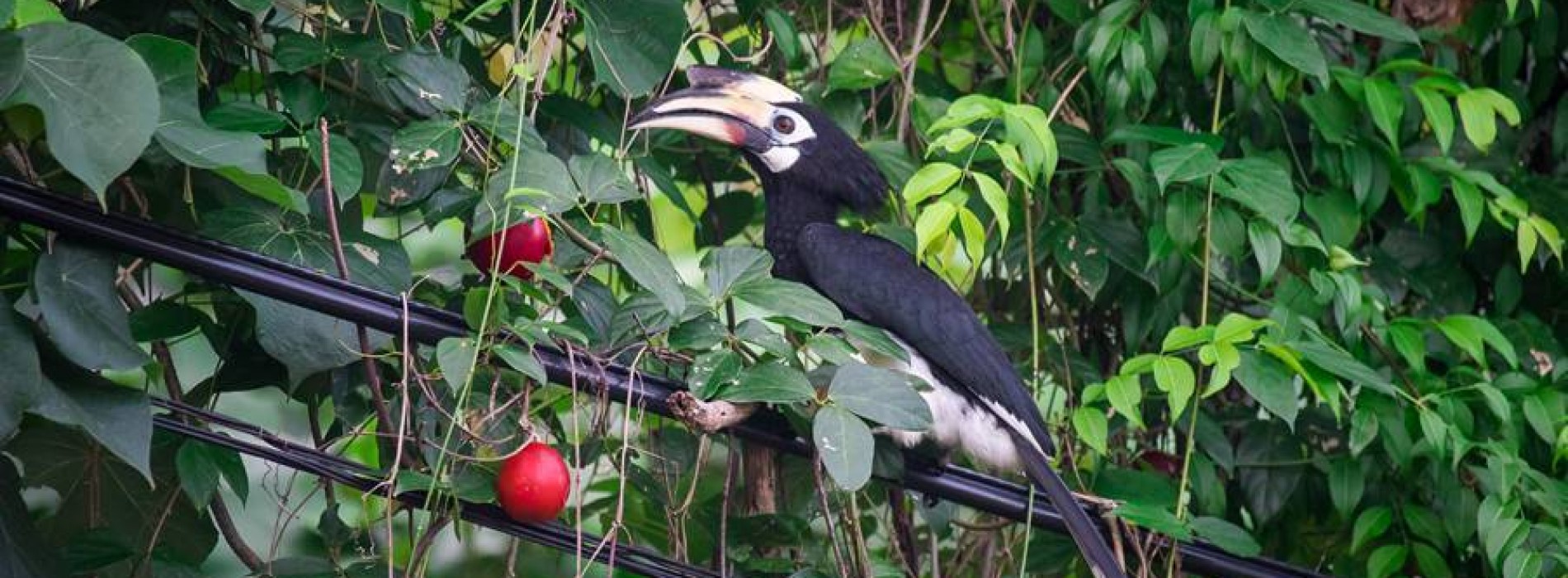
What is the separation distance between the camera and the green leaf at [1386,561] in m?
2.47

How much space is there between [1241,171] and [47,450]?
1.39 meters

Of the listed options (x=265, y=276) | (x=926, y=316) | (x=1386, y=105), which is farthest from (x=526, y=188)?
(x=1386, y=105)

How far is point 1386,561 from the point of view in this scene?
2467 millimetres

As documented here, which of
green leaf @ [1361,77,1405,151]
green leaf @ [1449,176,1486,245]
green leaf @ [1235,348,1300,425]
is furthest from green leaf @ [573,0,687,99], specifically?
green leaf @ [1449,176,1486,245]

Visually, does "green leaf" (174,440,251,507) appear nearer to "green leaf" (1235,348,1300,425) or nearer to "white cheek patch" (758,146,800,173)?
"white cheek patch" (758,146,800,173)

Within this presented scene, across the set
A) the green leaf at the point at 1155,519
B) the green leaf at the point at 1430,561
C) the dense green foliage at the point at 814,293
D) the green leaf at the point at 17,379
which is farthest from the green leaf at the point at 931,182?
the green leaf at the point at 17,379

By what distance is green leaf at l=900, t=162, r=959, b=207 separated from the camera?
213 centimetres

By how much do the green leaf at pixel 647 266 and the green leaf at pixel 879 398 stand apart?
0.59ft

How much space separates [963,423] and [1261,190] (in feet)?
1.46

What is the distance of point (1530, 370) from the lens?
2611 mm

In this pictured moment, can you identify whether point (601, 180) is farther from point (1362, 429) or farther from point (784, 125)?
point (1362, 429)

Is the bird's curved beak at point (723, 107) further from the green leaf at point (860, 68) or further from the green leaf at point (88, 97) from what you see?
the green leaf at point (88, 97)

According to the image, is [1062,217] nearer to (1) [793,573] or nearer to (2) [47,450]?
(1) [793,573]

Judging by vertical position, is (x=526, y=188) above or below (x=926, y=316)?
above
